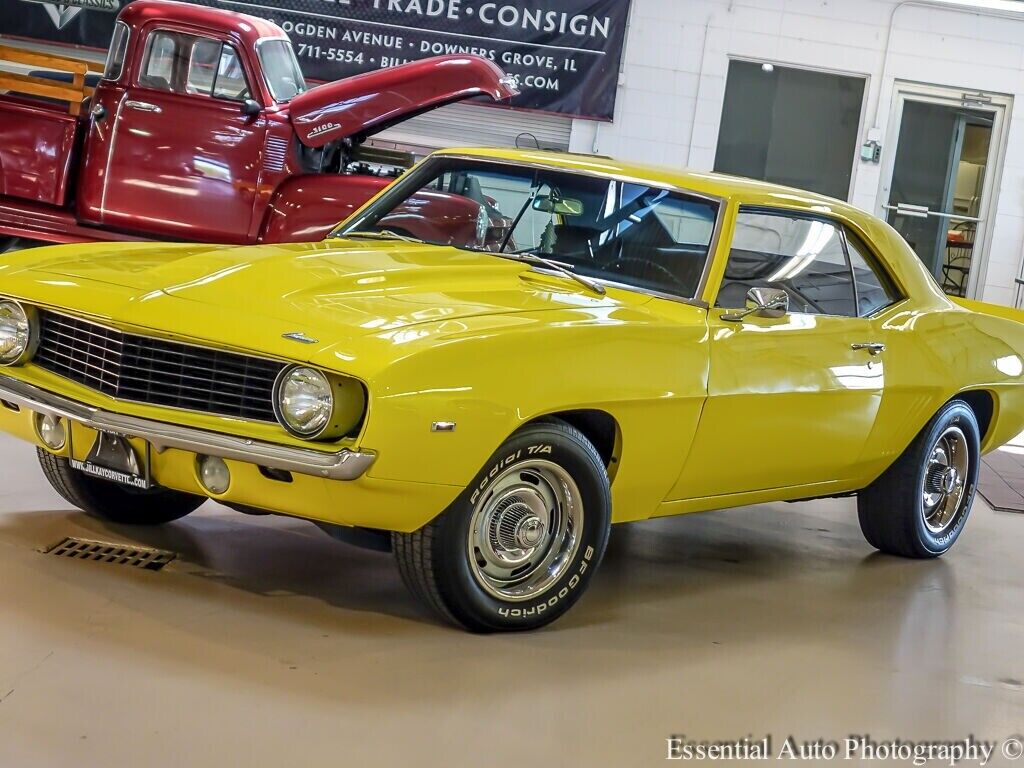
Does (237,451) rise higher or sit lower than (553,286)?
lower

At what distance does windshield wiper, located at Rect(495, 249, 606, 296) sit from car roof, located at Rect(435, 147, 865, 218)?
40cm

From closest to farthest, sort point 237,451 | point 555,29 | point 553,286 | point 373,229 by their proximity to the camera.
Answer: point 237,451 < point 553,286 < point 373,229 < point 555,29

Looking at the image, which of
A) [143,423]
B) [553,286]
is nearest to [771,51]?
[553,286]

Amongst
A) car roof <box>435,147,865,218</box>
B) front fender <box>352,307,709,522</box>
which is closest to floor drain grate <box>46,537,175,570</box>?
front fender <box>352,307,709,522</box>

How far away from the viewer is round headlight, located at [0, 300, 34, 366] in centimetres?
400

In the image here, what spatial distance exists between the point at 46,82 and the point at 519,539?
646 centimetres

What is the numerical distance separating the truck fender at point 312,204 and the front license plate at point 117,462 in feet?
16.4

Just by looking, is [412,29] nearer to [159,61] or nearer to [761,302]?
[159,61]

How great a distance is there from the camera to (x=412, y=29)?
14.0 metres

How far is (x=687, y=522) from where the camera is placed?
235 inches

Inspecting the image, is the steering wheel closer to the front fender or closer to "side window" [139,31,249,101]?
the front fender

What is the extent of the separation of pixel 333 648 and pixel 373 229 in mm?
1877

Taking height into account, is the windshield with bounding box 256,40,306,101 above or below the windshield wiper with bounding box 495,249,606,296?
above

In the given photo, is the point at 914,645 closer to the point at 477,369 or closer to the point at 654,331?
the point at 654,331
